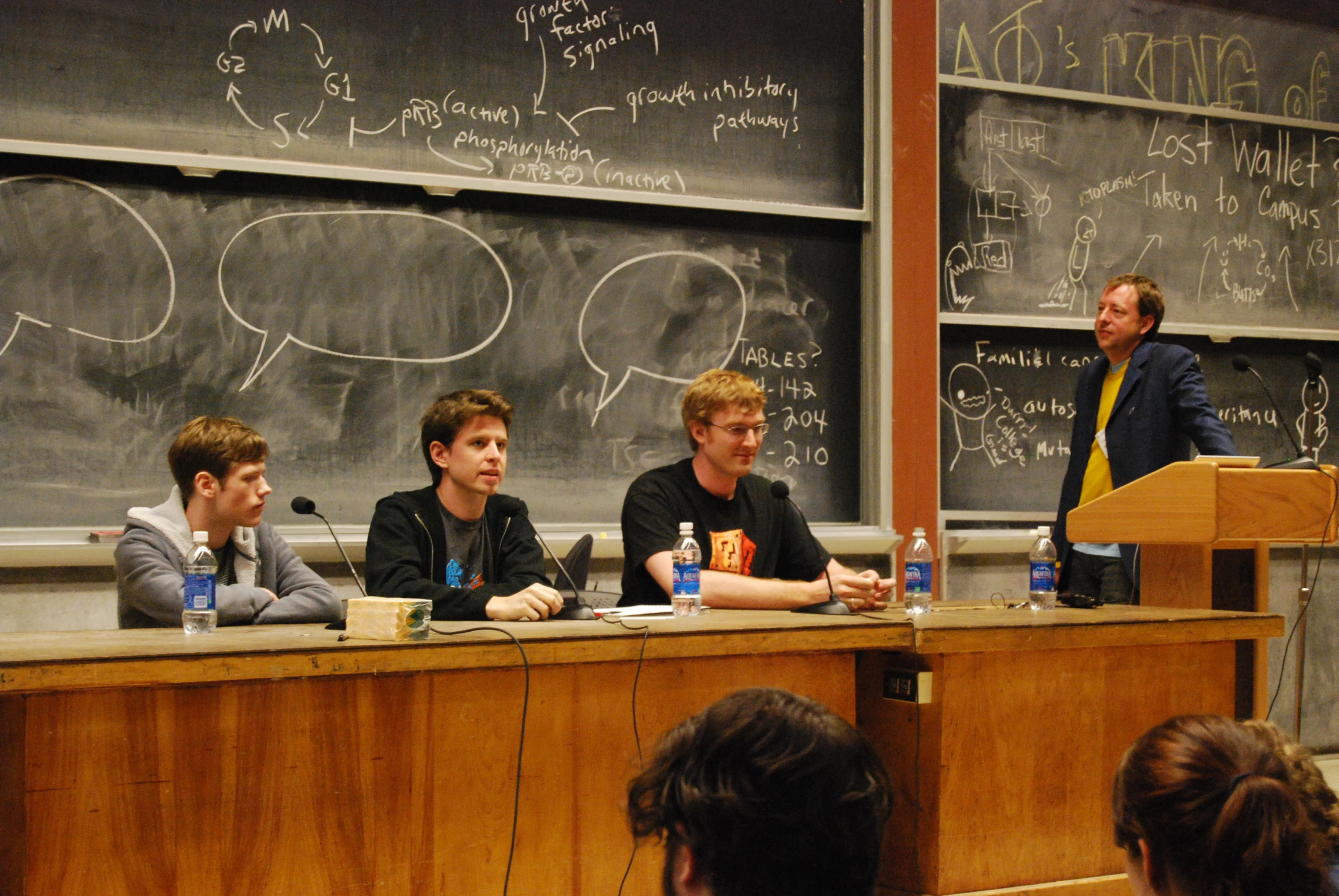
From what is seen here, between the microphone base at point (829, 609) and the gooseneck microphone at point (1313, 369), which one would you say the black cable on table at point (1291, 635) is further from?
the microphone base at point (829, 609)

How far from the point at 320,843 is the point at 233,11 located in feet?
9.65

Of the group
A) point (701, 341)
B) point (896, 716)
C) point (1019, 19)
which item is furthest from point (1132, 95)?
point (896, 716)

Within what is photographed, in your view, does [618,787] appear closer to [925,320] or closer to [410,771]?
[410,771]

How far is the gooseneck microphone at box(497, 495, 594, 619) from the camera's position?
8.57 feet

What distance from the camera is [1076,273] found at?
16.3 feet

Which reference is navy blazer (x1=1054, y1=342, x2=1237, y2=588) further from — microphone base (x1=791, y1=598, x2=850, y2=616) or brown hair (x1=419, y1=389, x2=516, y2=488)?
brown hair (x1=419, y1=389, x2=516, y2=488)

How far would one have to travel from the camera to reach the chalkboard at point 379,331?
365 cm

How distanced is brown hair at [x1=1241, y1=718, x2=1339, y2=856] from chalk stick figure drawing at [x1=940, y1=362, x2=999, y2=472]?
3.63m

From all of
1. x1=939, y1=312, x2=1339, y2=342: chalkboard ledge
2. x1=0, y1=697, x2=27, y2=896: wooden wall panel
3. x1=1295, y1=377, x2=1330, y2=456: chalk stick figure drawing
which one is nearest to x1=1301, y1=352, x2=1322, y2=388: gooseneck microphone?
x1=939, y1=312, x2=1339, y2=342: chalkboard ledge

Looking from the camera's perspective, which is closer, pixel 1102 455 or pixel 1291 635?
pixel 1102 455

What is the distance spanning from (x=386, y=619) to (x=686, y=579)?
0.82 metres

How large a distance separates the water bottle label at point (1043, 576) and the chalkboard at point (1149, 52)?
249 centimetres

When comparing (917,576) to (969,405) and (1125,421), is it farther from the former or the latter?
(969,405)

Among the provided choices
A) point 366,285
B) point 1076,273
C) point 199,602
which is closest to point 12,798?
point 199,602
